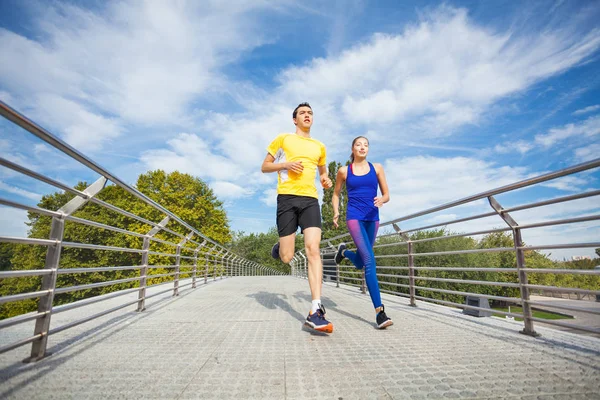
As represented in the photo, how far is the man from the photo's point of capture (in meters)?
2.86

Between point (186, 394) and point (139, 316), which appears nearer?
point (186, 394)

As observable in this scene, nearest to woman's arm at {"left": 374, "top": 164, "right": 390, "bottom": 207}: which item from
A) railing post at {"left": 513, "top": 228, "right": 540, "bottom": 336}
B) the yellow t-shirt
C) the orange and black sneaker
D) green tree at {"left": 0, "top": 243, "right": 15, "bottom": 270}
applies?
the yellow t-shirt

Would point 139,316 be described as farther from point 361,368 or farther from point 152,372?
point 361,368

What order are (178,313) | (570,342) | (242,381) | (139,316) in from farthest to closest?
(178,313) → (139,316) → (570,342) → (242,381)

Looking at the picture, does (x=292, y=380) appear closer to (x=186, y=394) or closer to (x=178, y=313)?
(x=186, y=394)

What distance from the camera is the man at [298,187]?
2857 millimetres

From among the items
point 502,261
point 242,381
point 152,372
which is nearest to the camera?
point 242,381

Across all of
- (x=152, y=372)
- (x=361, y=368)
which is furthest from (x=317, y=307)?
(x=152, y=372)

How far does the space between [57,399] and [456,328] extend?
8.67 ft

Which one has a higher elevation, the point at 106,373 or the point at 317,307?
the point at 317,307

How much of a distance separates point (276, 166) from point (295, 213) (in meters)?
0.47

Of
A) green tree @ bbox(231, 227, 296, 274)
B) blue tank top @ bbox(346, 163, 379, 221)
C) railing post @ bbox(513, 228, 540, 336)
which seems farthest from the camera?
green tree @ bbox(231, 227, 296, 274)

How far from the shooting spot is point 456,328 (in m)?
2.64

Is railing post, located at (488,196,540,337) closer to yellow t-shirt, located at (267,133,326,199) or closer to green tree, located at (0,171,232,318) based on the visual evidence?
→ yellow t-shirt, located at (267,133,326,199)
